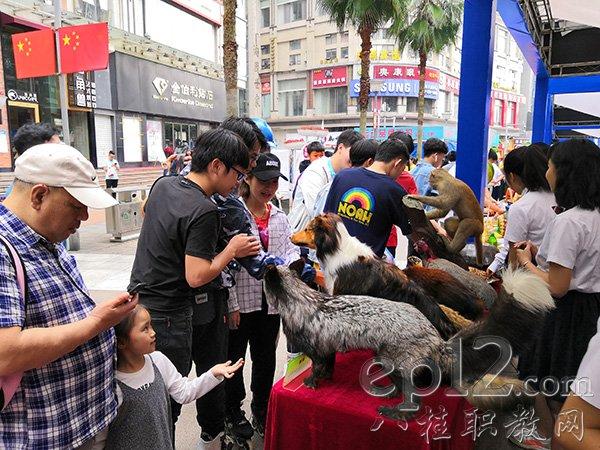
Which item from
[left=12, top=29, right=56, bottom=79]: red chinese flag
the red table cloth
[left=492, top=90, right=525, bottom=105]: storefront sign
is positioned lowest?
the red table cloth

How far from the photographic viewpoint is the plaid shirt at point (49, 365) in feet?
4.11

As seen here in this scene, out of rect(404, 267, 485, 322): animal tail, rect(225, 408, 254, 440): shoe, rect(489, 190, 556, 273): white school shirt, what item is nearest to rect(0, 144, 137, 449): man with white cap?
rect(225, 408, 254, 440): shoe

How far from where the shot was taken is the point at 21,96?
49.7 ft

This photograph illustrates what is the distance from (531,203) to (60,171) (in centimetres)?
265

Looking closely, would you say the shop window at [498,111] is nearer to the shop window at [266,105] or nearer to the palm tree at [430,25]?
the shop window at [266,105]

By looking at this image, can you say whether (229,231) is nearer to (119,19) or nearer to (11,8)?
(11,8)

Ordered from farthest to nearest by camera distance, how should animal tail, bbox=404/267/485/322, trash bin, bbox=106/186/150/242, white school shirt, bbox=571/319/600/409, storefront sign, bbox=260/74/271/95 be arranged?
1. storefront sign, bbox=260/74/271/95
2. trash bin, bbox=106/186/150/242
3. animal tail, bbox=404/267/485/322
4. white school shirt, bbox=571/319/600/409

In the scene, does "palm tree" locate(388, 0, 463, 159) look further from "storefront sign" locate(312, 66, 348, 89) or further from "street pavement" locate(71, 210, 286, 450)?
"storefront sign" locate(312, 66, 348, 89)

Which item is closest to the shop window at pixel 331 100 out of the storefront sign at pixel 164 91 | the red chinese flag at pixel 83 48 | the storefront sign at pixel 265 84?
the storefront sign at pixel 265 84

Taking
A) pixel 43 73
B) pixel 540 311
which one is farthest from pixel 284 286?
pixel 43 73

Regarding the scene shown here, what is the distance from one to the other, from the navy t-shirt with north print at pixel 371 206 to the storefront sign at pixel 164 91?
64.1ft

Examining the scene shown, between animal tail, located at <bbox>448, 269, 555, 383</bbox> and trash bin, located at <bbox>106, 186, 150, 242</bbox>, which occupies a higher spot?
animal tail, located at <bbox>448, 269, 555, 383</bbox>

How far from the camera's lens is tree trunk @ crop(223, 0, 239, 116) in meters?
9.34

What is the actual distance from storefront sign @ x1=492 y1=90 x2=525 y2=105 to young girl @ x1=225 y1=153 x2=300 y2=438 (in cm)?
4552
